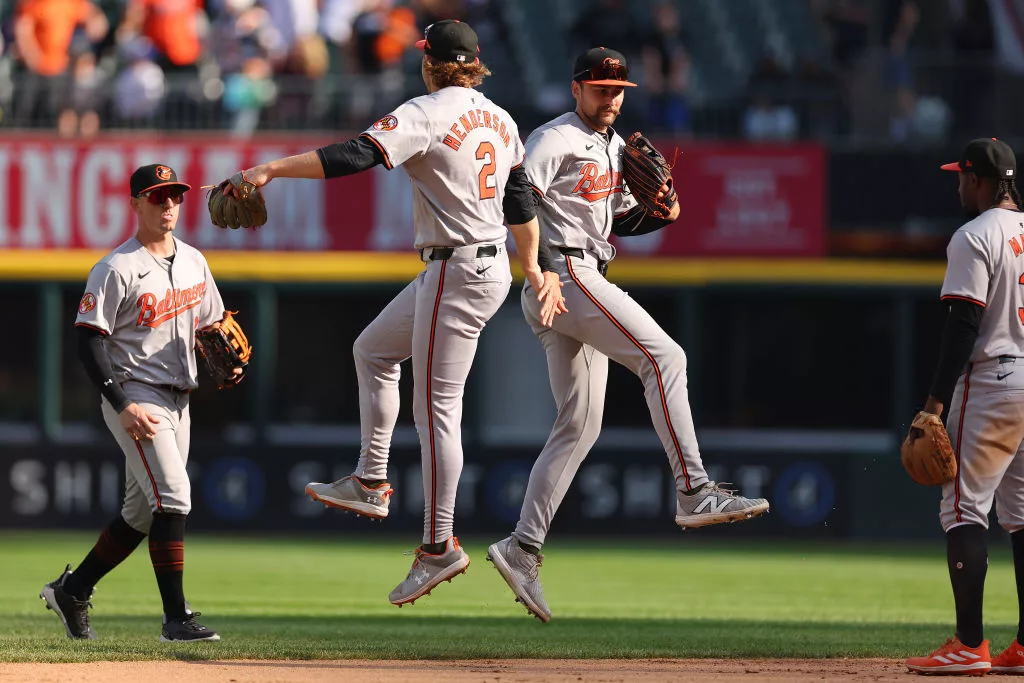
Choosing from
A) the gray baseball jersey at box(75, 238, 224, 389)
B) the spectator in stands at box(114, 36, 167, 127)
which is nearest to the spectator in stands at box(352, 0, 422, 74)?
the spectator in stands at box(114, 36, 167, 127)

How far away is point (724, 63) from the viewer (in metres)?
20.2

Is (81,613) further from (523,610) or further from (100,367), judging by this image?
(523,610)

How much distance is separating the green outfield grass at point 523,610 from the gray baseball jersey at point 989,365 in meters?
1.47

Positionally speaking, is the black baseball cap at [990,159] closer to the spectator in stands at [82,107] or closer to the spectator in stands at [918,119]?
the spectator in stands at [918,119]

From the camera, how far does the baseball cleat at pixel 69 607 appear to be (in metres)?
8.30

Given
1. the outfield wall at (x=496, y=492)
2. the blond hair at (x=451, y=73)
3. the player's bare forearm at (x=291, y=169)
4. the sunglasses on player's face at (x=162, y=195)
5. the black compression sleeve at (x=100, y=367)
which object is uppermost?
the blond hair at (x=451, y=73)

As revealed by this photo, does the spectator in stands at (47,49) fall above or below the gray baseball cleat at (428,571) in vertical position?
above

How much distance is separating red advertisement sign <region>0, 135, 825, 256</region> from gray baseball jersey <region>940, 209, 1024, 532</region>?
34.1 feet

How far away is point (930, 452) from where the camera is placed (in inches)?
278

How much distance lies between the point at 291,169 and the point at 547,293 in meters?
1.30

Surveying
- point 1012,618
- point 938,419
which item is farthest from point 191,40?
point 938,419

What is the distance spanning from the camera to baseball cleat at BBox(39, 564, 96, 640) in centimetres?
830

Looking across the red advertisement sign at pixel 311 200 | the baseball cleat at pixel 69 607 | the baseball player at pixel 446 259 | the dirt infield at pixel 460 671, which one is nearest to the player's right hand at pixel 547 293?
the baseball player at pixel 446 259

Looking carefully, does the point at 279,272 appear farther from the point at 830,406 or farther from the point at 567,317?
the point at 567,317
